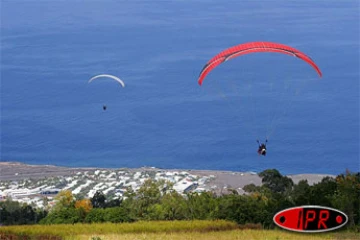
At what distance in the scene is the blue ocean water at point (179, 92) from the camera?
48.0 metres

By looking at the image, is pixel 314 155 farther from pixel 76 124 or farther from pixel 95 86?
pixel 95 86

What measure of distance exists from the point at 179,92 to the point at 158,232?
4765cm

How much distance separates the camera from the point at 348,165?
4634cm

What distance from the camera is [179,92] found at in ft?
193

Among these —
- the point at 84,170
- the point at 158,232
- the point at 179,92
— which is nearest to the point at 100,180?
the point at 84,170

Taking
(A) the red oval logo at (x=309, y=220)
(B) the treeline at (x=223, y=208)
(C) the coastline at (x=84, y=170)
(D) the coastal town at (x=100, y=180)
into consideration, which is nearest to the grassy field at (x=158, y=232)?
(A) the red oval logo at (x=309, y=220)

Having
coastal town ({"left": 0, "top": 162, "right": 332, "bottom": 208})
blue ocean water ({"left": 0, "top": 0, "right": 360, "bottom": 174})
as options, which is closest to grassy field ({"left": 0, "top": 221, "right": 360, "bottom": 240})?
coastal town ({"left": 0, "top": 162, "right": 332, "bottom": 208})

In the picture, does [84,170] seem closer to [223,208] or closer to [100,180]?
[100,180]

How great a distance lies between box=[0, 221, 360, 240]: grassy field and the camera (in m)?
10.2

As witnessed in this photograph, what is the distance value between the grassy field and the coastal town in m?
23.0

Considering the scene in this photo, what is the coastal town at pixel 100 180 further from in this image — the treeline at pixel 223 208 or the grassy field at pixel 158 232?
the grassy field at pixel 158 232

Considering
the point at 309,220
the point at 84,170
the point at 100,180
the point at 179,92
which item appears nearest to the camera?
the point at 309,220

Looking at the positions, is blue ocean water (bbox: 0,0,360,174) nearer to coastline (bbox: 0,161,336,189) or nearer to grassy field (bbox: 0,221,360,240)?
coastline (bbox: 0,161,336,189)

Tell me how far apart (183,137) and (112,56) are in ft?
78.7
